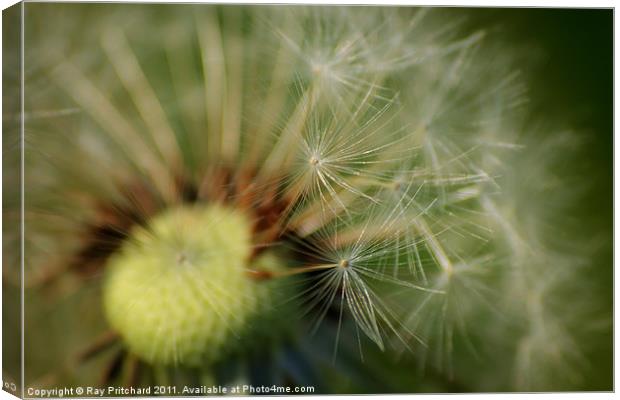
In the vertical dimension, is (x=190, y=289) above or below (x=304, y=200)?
below

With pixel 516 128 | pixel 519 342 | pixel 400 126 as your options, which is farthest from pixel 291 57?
pixel 519 342

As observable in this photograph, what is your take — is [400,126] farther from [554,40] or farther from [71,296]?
[71,296]

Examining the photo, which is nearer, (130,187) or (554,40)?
(130,187)

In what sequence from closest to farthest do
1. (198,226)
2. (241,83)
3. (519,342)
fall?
(198,226)
(241,83)
(519,342)

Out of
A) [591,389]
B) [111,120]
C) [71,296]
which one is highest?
[111,120]
